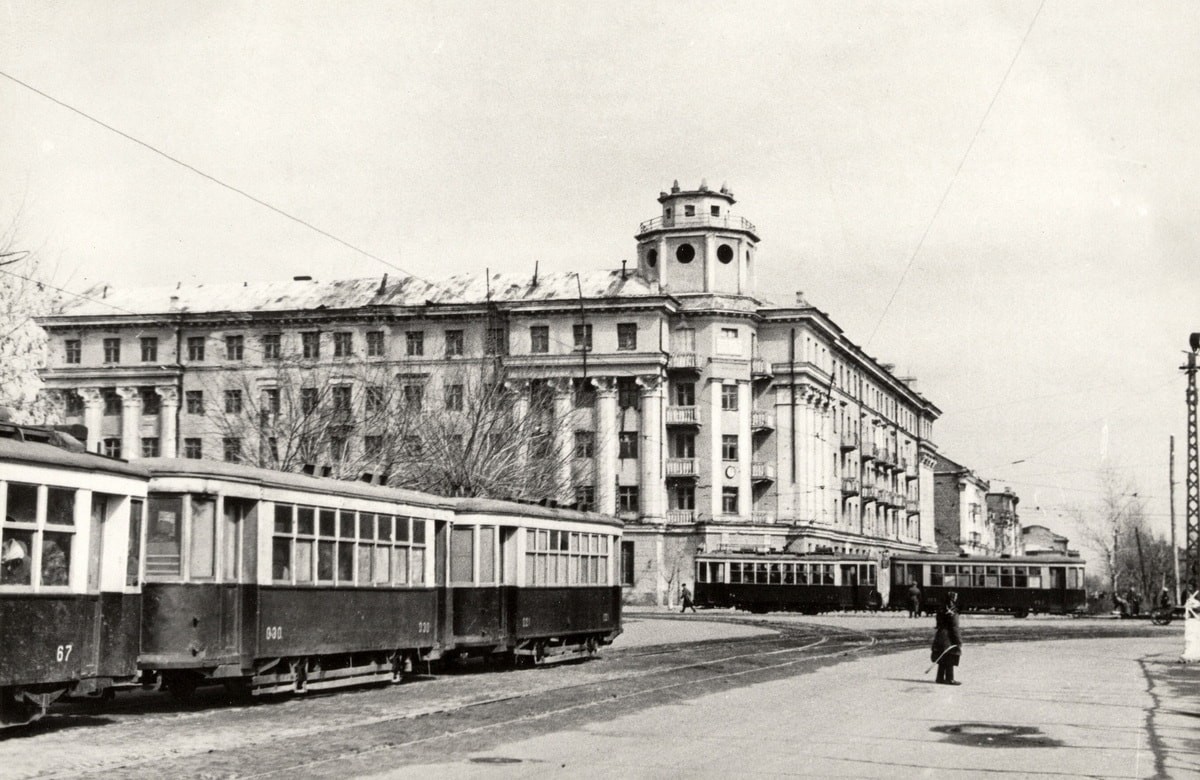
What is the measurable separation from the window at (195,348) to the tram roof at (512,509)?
4964cm

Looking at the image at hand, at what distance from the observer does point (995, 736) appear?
15.0m

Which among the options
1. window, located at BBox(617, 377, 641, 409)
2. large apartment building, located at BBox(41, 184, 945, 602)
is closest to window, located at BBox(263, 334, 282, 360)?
large apartment building, located at BBox(41, 184, 945, 602)

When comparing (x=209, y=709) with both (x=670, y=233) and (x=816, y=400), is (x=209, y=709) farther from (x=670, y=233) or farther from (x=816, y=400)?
(x=816, y=400)

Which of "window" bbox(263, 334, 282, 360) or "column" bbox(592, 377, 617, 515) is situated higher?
"window" bbox(263, 334, 282, 360)

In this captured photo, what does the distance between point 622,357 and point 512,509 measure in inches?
1879

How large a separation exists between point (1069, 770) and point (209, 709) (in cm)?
915

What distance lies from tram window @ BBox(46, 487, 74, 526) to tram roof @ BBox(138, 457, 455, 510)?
2.39 meters

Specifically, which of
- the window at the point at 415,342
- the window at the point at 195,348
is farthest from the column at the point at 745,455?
the window at the point at 195,348

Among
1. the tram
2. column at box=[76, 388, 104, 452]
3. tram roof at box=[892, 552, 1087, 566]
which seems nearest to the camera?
the tram

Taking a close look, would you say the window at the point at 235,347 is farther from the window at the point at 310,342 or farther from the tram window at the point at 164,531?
the tram window at the point at 164,531

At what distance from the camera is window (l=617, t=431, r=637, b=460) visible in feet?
237

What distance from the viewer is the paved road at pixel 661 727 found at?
1227 cm

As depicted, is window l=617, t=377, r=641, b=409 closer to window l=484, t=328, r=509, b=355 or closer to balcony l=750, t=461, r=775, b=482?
window l=484, t=328, r=509, b=355

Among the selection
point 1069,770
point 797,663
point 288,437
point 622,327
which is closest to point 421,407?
point 288,437
